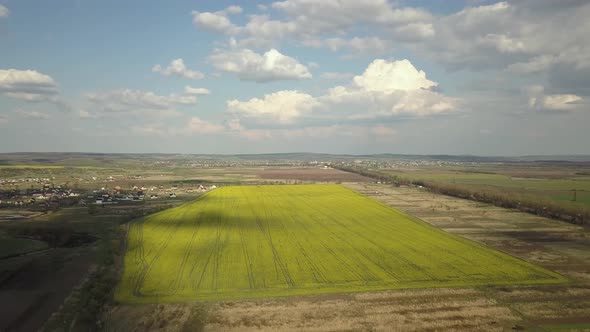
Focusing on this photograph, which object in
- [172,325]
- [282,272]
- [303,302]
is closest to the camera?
[172,325]

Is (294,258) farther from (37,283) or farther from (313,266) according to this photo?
(37,283)

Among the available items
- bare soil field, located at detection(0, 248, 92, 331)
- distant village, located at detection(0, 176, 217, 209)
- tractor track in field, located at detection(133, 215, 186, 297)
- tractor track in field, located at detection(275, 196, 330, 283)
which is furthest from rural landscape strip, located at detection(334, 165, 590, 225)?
distant village, located at detection(0, 176, 217, 209)

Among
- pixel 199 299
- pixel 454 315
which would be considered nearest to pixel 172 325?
pixel 199 299

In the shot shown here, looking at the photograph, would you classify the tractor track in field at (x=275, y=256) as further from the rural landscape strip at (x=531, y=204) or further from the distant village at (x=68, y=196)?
the rural landscape strip at (x=531, y=204)

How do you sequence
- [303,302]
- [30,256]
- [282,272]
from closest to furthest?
[303,302]
[282,272]
[30,256]

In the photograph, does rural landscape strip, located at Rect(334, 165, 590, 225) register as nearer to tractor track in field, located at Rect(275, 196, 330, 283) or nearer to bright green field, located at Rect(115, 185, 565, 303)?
bright green field, located at Rect(115, 185, 565, 303)

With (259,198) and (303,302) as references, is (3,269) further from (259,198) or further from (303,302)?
(259,198)
